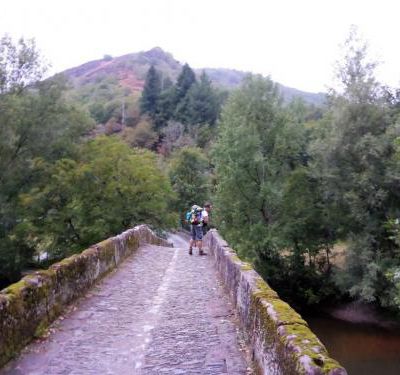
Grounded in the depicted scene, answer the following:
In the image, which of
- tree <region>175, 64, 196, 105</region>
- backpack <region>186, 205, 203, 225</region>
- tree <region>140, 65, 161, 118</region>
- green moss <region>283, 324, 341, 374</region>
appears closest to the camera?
green moss <region>283, 324, 341, 374</region>

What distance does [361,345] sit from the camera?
73.3 feet

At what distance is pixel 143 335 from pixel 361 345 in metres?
18.7

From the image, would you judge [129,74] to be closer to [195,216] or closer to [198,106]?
[198,106]

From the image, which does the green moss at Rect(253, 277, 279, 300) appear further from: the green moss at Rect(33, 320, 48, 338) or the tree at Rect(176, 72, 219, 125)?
the tree at Rect(176, 72, 219, 125)

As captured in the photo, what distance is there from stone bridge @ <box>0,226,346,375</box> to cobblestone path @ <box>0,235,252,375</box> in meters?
0.01

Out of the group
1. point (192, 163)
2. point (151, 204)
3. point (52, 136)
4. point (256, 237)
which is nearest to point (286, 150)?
point (256, 237)

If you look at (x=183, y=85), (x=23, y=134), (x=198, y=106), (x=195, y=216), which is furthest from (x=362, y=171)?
(x=183, y=85)

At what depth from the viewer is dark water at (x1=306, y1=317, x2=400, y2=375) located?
19.3m

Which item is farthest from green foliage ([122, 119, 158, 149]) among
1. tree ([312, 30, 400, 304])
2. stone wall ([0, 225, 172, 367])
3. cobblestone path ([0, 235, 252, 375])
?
cobblestone path ([0, 235, 252, 375])

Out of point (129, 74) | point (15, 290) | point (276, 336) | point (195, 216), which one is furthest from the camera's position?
point (129, 74)

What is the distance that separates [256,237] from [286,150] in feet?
21.4

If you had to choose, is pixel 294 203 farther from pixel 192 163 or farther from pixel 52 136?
pixel 192 163

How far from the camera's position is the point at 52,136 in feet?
97.9

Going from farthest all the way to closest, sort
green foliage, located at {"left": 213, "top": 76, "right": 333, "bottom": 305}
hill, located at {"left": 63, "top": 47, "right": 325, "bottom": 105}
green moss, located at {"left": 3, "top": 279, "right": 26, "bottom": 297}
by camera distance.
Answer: hill, located at {"left": 63, "top": 47, "right": 325, "bottom": 105} → green foliage, located at {"left": 213, "top": 76, "right": 333, "bottom": 305} → green moss, located at {"left": 3, "top": 279, "right": 26, "bottom": 297}
